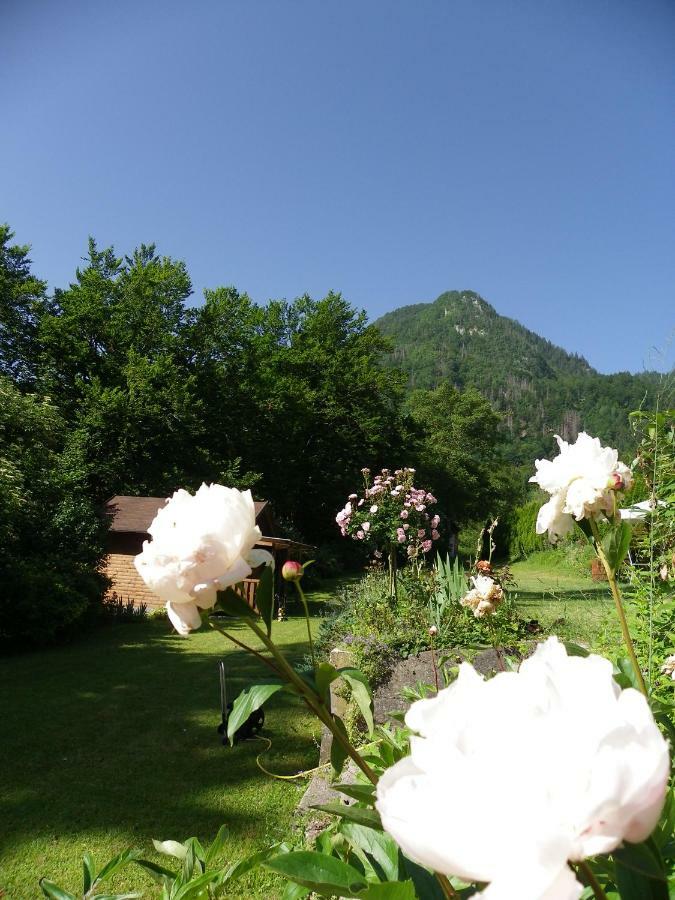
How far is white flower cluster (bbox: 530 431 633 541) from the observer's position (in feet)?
3.69

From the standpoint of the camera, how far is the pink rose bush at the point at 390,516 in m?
7.20

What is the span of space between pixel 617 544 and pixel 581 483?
184 mm

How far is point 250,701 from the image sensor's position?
0.85 metres

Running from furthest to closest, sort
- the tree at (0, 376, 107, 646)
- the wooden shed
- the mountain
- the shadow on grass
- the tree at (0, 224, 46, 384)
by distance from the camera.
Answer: the mountain, the tree at (0, 224, 46, 384), the wooden shed, the tree at (0, 376, 107, 646), the shadow on grass

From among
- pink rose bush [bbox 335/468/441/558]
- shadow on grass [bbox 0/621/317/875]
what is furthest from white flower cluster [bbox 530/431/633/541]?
pink rose bush [bbox 335/468/441/558]

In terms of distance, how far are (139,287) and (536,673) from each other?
22.8 meters

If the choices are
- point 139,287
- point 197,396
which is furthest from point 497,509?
point 139,287

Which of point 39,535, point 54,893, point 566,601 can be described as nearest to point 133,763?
point 54,893

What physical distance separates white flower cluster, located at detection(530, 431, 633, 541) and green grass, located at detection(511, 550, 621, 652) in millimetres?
2305

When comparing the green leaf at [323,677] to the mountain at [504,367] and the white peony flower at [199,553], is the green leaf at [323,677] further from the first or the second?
the mountain at [504,367]

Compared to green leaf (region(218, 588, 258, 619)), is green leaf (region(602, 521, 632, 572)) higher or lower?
higher

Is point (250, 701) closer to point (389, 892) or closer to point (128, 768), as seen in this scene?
point (389, 892)

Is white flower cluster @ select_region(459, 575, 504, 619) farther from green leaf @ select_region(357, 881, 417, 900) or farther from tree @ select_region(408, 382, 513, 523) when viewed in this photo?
tree @ select_region(408, 382, 513, 523)

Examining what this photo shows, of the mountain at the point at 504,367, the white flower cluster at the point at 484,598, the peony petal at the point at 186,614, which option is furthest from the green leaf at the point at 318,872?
the mountain at the point at 504,367
